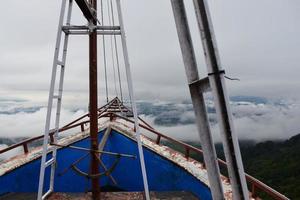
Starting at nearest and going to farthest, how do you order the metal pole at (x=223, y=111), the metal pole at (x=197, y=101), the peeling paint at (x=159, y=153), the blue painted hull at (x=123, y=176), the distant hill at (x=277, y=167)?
the metal pole at (x=223, y=111), the metal pole at (x=197, y=101), the peeling paint at (x=159, y=153), the blue painted hull at (x=123, y=176), the distant hill at (x=277, y=167)

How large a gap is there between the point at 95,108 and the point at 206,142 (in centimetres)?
309

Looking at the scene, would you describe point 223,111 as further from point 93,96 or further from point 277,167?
point 277,167

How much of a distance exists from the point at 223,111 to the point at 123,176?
5792 mm

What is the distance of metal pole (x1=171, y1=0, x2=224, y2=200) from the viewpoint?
1.58 meters

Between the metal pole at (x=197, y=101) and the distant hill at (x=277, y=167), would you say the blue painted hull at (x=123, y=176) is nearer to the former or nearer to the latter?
the metal pole at (x=197, y=101)

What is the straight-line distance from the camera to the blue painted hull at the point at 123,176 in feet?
17.8

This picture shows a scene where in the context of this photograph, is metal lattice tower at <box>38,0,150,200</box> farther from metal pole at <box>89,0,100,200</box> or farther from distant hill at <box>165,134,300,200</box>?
distant hill at <box>165,134,300,200</box>

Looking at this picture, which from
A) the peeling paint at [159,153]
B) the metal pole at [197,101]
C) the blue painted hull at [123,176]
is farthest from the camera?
the blue painted hull at [123,176]

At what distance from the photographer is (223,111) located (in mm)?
1380

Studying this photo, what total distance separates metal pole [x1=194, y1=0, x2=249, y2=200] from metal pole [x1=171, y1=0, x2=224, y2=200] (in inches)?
8.0

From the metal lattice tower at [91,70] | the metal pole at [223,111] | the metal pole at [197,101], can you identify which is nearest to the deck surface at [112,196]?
the metal lattice tower at [91,70]

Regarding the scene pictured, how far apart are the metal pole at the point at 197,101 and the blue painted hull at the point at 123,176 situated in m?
3.61

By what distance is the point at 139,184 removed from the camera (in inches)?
250

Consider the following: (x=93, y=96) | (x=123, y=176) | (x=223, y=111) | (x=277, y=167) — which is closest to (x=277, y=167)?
(x=277, y=167)
